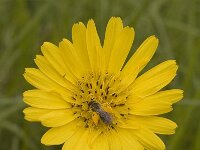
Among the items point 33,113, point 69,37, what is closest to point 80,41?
point 33,113

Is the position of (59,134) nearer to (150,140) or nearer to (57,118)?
(57,118)

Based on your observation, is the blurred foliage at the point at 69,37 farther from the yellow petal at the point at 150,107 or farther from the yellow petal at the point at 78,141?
the yellow petal at the point at 78,141

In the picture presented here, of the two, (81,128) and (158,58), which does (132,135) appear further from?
(158,58)

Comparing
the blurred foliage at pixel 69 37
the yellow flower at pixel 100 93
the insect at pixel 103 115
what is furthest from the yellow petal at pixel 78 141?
the blurred foliage at pixel 69 37

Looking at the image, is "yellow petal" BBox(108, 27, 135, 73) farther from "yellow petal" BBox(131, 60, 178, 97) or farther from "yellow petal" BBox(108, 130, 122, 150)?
"yellow petal" BBox(108, 130, 122, 150)

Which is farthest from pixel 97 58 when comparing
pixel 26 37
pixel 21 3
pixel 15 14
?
pixel 15 14
